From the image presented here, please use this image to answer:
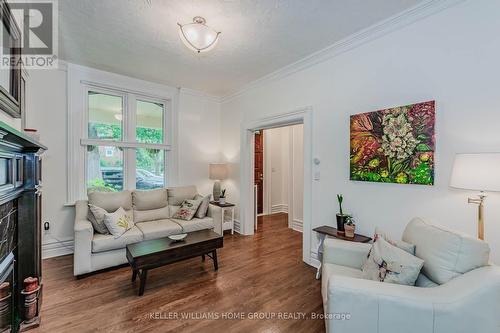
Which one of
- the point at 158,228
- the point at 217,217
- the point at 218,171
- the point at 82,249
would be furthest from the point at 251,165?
the point at 82,249

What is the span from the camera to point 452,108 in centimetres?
193

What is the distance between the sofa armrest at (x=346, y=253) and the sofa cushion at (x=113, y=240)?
238cm

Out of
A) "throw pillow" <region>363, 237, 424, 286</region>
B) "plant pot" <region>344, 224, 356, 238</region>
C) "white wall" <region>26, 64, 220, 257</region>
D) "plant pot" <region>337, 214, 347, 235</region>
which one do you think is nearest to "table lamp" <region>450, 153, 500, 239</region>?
"throw pillow" <region>363, 237, 424, 286</region>

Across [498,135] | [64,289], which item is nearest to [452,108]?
[498,135]

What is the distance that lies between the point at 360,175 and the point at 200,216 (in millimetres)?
2493

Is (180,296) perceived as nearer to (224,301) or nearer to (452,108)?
(224,301)

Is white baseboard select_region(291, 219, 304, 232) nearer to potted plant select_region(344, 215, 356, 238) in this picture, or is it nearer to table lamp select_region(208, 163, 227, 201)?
table lamp select_region(208, 163, 227, 201)

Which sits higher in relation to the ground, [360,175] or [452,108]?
[452,108]

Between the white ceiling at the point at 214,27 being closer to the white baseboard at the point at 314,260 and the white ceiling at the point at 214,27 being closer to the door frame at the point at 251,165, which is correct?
the door frame at the point at 251,165

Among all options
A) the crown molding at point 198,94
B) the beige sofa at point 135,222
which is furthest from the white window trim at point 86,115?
the beige sofa at point 135,222

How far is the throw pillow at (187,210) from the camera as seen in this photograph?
142 inches

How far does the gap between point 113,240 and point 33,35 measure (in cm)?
246

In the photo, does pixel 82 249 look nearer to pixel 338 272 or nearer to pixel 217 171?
pixel 217 171

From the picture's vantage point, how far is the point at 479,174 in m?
1.52
